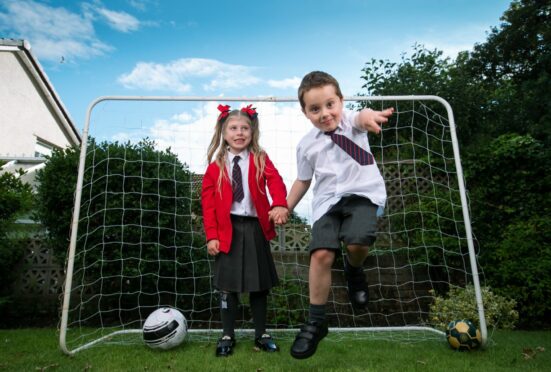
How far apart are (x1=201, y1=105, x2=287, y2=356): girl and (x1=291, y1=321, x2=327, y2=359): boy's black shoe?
0.78 meters

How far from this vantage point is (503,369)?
230 cm

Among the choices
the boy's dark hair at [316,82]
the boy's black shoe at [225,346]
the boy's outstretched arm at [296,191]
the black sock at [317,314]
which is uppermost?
the boy's dark hair at [316,82]

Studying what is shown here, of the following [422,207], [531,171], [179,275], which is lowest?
[179,275]

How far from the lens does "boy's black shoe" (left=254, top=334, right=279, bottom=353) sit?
2.74m

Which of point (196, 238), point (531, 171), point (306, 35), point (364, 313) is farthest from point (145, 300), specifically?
point (531, 171)

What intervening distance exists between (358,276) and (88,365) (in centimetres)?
167

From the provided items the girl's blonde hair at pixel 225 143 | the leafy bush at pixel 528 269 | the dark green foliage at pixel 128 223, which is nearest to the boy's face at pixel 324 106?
the girl's blonde hair at pixel 225 143

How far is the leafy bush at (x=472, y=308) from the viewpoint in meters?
3.76

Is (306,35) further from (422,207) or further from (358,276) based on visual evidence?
(358,276)

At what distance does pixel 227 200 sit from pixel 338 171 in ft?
2.87

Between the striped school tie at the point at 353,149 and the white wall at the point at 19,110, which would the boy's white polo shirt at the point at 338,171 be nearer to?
the striped school tie at the point at 353,149

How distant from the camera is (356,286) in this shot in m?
2.42

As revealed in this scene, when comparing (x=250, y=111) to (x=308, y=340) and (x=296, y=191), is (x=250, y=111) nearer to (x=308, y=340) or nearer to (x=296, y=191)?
(x=296, y=191)

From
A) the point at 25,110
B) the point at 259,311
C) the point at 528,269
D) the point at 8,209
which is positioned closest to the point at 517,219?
the point at 528,269
